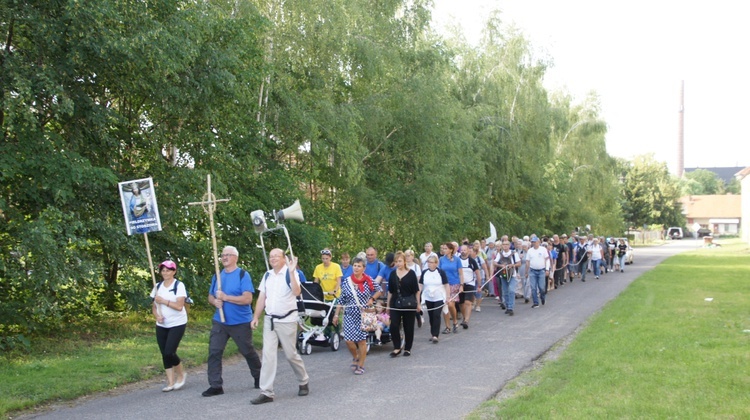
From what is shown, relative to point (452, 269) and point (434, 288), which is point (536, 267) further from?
point (434, 288)

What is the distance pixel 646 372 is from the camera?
32.7 feet

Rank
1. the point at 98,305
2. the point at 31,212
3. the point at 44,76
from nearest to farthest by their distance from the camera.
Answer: the point at 44,76
the point at 31,212
the point at 98,305

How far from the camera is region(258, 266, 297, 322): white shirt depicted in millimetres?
9109

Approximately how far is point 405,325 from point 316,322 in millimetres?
1605

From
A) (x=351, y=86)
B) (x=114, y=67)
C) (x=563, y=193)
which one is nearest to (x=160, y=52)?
(x=114, y=67)

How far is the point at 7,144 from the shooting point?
1227 cm

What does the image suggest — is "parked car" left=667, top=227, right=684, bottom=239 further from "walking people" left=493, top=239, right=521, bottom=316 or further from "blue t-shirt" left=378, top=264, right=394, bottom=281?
"blue t-shirt" left=378, top=264, right=394, bottom=281

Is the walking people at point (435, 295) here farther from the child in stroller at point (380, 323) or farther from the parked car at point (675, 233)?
the parked car at point (675, 233)

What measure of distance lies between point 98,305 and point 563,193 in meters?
33.4

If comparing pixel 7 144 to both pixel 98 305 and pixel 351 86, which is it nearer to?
pixel 98 305

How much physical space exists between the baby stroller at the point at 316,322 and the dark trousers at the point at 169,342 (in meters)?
3.16

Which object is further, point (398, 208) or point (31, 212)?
point (398, 208)

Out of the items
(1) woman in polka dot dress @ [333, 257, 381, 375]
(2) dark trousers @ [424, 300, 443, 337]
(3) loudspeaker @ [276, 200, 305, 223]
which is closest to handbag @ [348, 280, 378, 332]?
(1) woman in polka dot dress @ [333, 257, 381, 375]

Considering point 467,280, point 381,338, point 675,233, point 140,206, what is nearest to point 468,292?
point 467,280
